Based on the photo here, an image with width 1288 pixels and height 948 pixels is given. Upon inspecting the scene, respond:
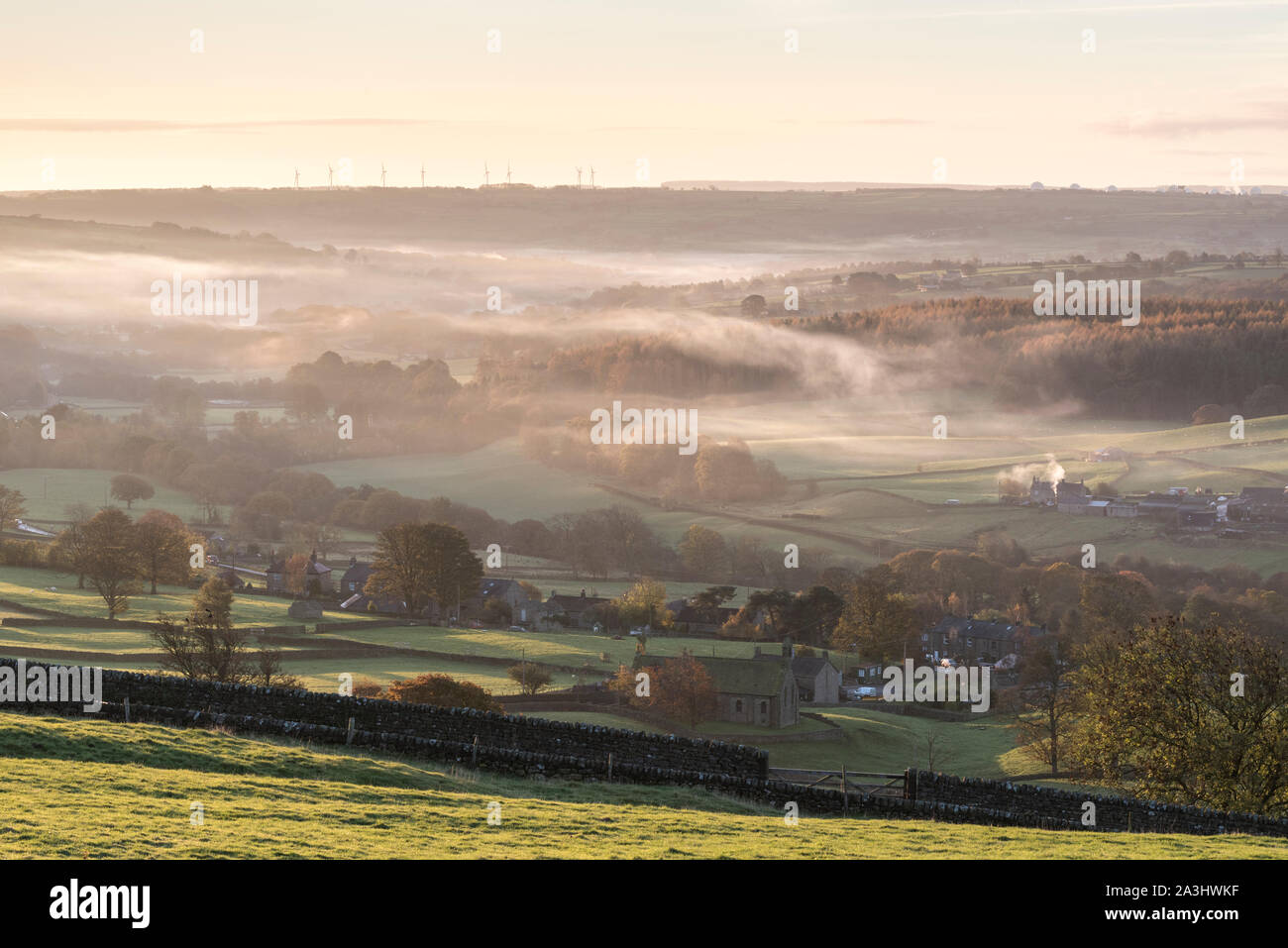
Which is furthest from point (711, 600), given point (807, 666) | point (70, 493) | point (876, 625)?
point (70, 493)

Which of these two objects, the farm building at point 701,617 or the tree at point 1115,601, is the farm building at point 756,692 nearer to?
the farm building at point 701,617

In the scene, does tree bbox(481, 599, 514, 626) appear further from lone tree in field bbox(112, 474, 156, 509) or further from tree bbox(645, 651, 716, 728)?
lone tree in field bbox(112, 474, 156, 509)

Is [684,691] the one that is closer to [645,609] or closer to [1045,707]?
[1045,707]

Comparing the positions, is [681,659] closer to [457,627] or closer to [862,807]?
[457,627]

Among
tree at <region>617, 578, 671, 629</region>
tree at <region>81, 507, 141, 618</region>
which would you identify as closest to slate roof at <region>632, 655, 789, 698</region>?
tree at <region>617, 578, 671, 629</region>

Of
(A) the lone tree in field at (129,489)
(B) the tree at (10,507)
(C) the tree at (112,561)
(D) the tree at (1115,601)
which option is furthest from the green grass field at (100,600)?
(A) the lone tree in field at (129,489)
